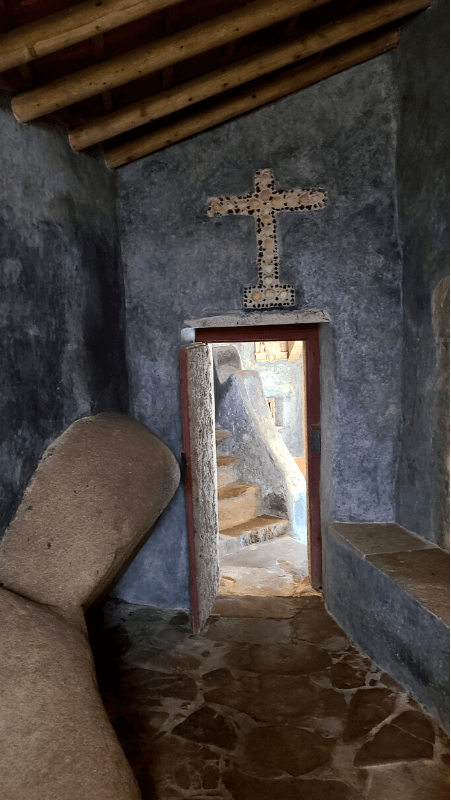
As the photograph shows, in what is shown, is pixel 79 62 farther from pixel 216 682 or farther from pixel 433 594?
pixel 216 682

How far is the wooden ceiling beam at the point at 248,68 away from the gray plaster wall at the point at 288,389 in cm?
1534

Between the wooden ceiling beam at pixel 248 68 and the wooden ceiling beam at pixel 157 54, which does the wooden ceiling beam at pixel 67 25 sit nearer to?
the wooden ceiling beam at pixel 157 54

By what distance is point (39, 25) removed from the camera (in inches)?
95.6

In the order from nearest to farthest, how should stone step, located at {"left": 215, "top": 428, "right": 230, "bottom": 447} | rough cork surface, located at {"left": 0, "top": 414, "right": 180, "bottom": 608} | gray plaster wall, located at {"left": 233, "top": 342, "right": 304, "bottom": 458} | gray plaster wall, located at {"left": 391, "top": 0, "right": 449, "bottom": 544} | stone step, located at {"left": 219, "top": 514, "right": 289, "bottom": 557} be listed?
rough cork surface, located at {"left": 0, "top": 414, "right": 180, "bottom": 608} → gray plaster wall, located at {"left": 391, "top": 0, "right": 449, "bottom": 544} → stone step, located at {"left": 219, "top": 514, "right": 289, "bottom": 557} → stone step, located at {"left": 215, "top": 428, "right": 230, "bottom": 447} → gray plaster wall, located at {"left": 233, "top": 342, "right": 304, "bottom": 458}

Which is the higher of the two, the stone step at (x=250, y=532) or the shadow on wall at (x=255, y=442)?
the shadow on wall at (x=255, y=442)

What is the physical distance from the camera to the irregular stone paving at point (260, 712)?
2484 mm

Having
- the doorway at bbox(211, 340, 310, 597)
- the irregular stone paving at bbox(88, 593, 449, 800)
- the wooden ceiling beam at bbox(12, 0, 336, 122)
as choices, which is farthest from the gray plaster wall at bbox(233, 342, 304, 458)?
the wooden ceiling beam at bbox(12, 0, 336, 122)

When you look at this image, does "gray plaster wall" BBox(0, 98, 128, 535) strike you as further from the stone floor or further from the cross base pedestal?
the stone floor

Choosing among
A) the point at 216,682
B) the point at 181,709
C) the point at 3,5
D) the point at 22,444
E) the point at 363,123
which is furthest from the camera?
the point at 363,123

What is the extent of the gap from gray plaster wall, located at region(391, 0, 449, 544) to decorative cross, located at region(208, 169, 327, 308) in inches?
26.6

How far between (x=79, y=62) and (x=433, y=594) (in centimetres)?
337

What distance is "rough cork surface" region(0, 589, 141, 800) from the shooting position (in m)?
1.82

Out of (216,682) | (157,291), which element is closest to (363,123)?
(157,291)

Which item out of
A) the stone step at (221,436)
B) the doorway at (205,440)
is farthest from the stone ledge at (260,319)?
the stone step at (221,436)
